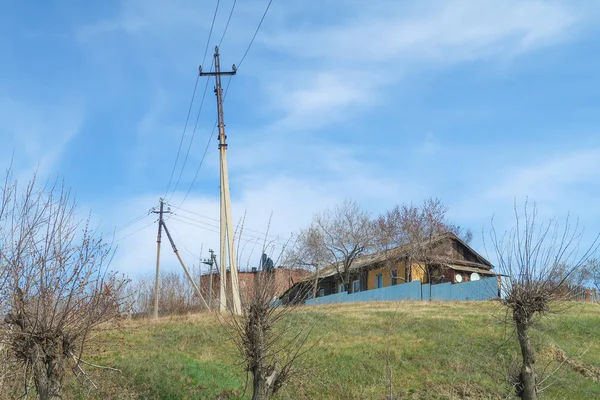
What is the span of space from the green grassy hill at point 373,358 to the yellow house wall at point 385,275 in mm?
20347

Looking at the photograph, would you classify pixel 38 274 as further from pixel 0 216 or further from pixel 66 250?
pixel 0 216

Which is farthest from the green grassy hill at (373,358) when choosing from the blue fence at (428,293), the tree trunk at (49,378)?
the blue fence at (428,293)

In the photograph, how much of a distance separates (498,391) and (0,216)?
489 inches

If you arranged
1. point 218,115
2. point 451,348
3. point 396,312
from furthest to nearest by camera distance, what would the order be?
1. point 218,115
2. point 396,312
3. point 451,348

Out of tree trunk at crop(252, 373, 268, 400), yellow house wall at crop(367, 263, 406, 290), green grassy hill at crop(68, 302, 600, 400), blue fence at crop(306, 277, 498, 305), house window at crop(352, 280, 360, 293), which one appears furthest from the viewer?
house window at crop(352, 280, 360, 293)

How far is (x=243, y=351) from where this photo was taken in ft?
42.4

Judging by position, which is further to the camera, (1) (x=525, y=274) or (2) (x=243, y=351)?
(2) (x=243, y=351)

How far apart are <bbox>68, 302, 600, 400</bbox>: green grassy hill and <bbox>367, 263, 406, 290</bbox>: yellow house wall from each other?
66.8ft

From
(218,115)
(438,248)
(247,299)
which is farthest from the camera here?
(438,248)

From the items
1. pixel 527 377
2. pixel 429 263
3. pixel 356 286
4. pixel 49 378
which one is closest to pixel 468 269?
pixel 429 263

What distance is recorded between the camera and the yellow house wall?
4658cm

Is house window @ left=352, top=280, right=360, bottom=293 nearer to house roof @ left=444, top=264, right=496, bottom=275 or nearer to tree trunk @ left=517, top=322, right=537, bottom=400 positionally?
house roof @ left=444, top=264, right=496, bottom=275

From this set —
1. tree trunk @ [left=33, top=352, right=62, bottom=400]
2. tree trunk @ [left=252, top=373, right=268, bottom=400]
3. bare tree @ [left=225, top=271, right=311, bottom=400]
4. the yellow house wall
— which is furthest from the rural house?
tree trunk @ [left=33, top=352, right=62, bottom=400]

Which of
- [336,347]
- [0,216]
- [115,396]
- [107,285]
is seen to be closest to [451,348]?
[336,347]
